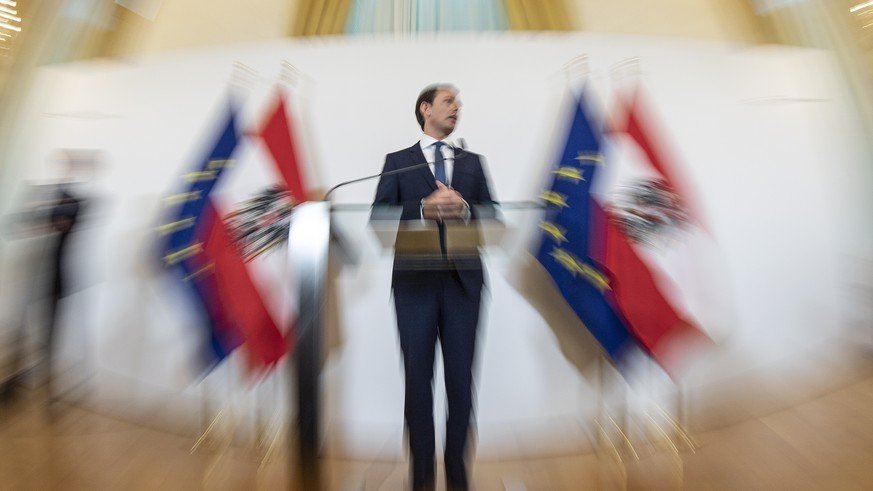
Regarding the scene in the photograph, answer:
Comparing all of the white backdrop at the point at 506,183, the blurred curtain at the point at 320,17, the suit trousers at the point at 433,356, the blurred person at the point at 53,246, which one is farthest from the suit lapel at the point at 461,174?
the blurred person at the point at 53,246

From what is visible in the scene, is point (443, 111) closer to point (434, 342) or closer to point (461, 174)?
point (461, 174)

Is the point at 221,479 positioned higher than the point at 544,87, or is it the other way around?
the point at 544,87

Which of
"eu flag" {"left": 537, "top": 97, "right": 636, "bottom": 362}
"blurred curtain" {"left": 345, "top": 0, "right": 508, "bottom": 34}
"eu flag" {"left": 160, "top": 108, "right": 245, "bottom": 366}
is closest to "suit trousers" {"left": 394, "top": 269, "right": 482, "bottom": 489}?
"eu flag" {"left": 537, "top": 97, "right": 636, "bottom": 362}

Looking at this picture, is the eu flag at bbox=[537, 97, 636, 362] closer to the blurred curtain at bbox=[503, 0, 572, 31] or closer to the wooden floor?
the wooden floor

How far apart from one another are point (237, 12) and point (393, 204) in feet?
3.97

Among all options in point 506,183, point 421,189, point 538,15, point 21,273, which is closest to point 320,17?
point 538,15

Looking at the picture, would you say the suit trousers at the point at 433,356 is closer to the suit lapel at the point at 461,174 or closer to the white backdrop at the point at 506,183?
the suit lapel at the point at 461,174

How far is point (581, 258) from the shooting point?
4.47 feet

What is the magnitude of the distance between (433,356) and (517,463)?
602 mm

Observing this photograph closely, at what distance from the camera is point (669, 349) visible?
135 cm

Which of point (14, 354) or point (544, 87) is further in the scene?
point (14, 354)

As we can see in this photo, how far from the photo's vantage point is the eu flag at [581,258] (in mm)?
1354

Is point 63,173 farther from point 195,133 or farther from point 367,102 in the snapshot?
point 367,102

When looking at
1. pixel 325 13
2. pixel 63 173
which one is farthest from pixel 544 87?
pixel 63 173
